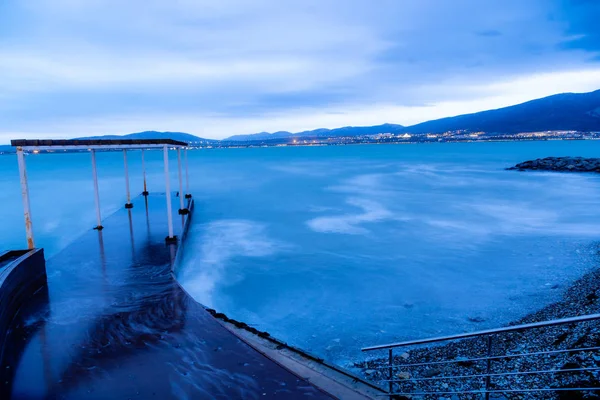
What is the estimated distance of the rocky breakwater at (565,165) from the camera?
1506 inches

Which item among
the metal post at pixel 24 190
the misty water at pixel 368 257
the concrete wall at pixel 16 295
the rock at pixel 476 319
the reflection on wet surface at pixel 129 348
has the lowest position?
the rock at pixel 476 319

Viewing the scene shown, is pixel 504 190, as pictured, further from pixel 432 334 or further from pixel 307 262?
pixel 432 334

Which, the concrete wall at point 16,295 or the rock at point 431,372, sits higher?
the concrete wall at point 16,295

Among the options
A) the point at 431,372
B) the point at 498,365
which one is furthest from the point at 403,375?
the point at 498,365

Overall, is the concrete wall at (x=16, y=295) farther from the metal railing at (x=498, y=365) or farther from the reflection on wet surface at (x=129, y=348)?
the metal railing at (x=498, y=365)

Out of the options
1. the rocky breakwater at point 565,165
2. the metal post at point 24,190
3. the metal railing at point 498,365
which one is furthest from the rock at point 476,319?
the rocky breakwater at point 565,165

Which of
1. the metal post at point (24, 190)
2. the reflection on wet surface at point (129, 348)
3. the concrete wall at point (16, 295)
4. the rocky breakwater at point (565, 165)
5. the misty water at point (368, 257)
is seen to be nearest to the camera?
the reflection on wet surface at point (129, 348)

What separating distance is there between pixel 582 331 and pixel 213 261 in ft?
29.1

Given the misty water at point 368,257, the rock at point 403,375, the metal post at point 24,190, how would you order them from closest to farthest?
the rock at point 403,375, the metal post at point 24,190, the misty water at point 368,257

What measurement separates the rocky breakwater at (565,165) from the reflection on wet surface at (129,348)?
147 feet

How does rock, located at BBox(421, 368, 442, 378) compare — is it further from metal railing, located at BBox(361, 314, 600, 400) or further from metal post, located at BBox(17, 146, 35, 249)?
metal post, located at BBox(17, 146, 35, 249)

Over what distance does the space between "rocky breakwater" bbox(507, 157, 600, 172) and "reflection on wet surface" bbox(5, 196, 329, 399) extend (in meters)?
44.7

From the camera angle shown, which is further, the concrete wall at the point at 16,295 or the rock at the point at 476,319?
the rock at the point at 476,319

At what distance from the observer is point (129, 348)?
15.9 feet
